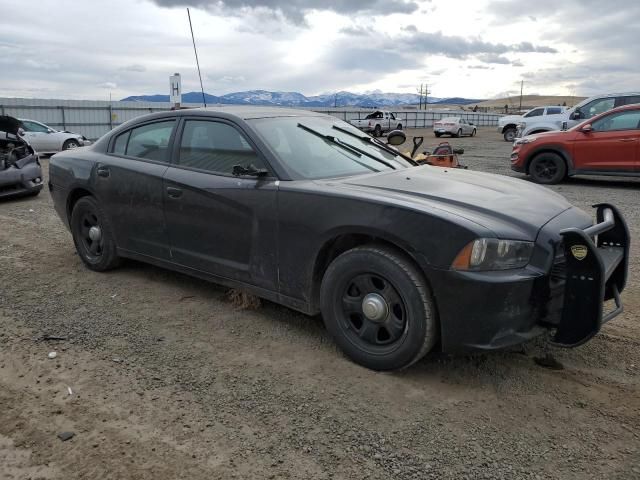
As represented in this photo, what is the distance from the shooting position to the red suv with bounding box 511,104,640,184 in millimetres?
9703

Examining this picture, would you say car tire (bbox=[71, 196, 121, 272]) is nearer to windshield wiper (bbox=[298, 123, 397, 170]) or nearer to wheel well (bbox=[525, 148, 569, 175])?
windshield wiper (bbox=[298, 123, 397, 170])

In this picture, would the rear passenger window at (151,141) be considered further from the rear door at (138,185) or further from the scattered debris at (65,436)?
the scattered debris at (65,436)

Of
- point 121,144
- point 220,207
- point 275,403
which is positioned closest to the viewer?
point 275,403

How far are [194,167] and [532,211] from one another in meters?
2.36

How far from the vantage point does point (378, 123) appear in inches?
1431

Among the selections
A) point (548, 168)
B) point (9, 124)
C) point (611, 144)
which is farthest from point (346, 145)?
point (548, 168)

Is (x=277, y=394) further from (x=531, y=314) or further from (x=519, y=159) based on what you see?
(x=519, y=159)

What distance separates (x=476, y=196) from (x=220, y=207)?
169cm

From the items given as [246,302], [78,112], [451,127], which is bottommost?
[246,302]


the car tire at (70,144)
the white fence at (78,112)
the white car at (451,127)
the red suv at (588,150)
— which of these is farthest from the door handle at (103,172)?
the white car at (451,127)

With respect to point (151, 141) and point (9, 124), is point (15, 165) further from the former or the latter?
point (151, 141)

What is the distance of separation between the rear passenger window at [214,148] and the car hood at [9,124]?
20.5 feet

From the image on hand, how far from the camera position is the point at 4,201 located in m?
9.22

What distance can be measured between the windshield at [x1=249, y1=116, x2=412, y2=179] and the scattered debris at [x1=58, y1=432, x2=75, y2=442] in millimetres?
1924
